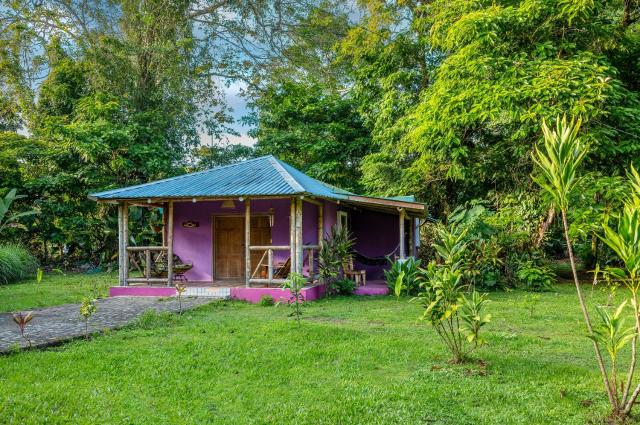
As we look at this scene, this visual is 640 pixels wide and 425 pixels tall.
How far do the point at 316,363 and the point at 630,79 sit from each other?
1472 cm

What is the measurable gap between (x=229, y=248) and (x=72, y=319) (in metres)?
5.66

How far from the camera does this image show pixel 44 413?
13.2 feet

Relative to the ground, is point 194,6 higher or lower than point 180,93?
higher

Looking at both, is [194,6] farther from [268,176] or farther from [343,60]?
[268,176]

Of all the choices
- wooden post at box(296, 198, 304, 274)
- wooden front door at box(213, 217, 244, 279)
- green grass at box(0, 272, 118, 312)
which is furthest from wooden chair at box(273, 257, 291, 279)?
green grass at box(0, 272, 118, 312)

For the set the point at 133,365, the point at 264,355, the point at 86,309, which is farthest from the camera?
→ the point at 86,309

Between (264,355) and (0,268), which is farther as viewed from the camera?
(0,268)

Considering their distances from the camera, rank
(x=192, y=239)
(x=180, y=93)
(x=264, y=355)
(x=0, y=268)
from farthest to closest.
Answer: (x=180, y=93), (x=0, y=268), (x=192, y=239), (x=264, y=355)

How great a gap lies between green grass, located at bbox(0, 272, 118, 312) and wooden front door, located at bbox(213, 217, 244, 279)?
9.71 feet

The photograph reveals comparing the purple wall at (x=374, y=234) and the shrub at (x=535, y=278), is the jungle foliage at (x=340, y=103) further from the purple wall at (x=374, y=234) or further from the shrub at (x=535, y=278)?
the purple wall at (x=374, y=234)

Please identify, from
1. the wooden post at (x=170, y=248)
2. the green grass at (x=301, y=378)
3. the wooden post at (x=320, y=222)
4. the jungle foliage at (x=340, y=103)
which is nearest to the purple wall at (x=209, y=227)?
the wooden post at (x=320, y=222)

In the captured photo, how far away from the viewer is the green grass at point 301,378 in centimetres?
406

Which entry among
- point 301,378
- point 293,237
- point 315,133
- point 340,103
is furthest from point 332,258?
point 340,103

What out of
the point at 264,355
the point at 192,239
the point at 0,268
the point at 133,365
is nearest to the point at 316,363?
the point at 264,355
